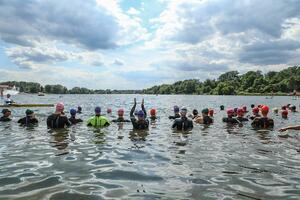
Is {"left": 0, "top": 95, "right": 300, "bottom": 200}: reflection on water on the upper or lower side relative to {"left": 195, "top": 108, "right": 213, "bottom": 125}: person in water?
lower

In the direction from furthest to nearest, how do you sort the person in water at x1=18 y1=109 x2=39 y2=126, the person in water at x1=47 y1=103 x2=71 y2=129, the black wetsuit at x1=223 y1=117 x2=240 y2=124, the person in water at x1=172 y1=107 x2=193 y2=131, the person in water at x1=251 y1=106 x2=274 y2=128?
the black wetsuit at x1=223 y1=117 x2=240 y2=124 < the person in water at x1=18 y1=109 x2=39 y2=126 < the person in water at x1=251 y1=106 x2=274 y2=128 < the person in water at x1=172 y1=107 x2=193 y2=131 < the person in water at x1=47 y1=103 x2=71 y2=129

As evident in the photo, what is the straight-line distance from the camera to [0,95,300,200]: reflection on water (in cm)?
802

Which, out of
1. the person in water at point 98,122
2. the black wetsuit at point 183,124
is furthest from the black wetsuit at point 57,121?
the black wetsuit at point 183,124

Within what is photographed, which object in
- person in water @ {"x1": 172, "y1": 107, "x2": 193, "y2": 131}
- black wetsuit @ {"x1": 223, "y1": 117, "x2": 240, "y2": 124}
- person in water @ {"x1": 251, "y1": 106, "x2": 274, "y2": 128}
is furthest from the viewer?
black wetsuit @ {"x1": 223, "y1": 117, "x2": 240, "y2": 124}

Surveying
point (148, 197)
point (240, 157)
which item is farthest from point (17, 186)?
point (240, 157)

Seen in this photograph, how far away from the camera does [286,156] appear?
12.3 m

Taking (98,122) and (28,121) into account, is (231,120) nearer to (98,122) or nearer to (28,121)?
(98,122)

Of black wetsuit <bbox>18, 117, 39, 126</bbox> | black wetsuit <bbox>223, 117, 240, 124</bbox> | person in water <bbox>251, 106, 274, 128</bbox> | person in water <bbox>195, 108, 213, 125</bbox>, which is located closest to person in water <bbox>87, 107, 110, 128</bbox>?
black wetsuit <bbox>18, 117, 39, 126</bbox>

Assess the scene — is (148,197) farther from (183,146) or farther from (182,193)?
(183,146)

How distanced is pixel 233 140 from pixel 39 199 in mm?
11127

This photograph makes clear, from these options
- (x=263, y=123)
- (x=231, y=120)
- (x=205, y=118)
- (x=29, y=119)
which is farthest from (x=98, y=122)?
(x=263, y=123)

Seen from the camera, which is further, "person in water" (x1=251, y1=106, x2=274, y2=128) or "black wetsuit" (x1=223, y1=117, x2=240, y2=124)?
"black wetsuit" (x1=223, y1=117, x2=240, y2=124)

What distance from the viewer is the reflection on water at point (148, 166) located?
8.02 meters

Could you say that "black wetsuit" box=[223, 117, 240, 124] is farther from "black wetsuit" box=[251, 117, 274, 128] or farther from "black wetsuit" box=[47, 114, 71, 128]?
"black wetsuit" box=[47, 114, 71, 128]
